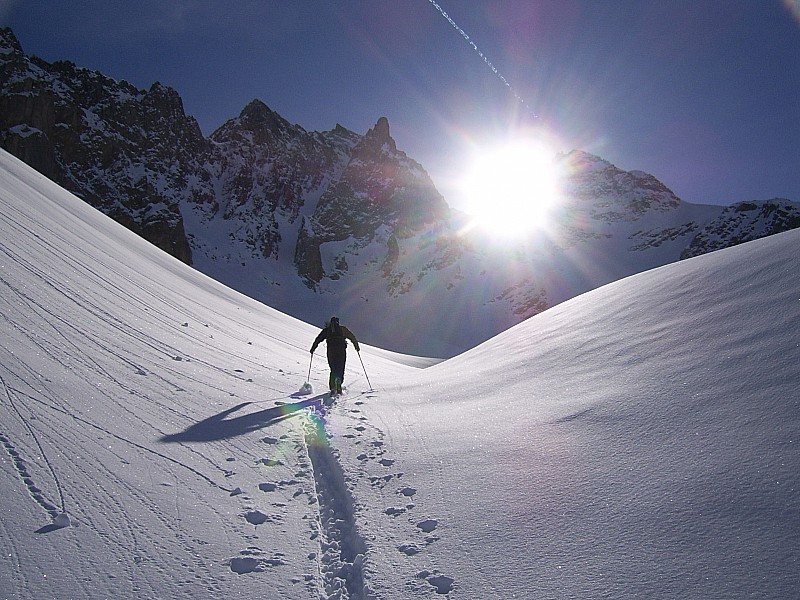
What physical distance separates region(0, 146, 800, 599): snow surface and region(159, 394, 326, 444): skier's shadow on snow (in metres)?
0.04

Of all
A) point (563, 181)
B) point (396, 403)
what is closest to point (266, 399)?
point (396, 403)

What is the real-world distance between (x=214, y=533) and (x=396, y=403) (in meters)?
4.10

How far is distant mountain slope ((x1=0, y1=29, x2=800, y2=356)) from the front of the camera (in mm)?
110812

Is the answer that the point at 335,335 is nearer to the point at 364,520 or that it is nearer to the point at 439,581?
the point at 364,520

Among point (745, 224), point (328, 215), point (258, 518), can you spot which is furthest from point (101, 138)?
point (745, 224)

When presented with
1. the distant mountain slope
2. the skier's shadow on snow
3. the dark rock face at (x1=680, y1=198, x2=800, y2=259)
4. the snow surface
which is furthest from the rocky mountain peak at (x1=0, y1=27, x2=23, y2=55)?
the dark rock face at (x1=680, y1=198, x2=800, y2=259)

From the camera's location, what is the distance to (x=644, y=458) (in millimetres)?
3164

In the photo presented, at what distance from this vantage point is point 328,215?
162 metres

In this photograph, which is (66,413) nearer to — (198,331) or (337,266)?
(198,331)

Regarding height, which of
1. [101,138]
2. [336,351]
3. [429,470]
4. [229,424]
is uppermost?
[101,138]

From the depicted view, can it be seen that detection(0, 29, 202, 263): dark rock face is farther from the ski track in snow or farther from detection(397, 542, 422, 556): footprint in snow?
detection(397, 542, 422, 556): footprint in snow

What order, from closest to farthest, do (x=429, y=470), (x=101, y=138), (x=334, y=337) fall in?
(x=429, y=470) < (x=334, y=337) < (x=101, y=138)

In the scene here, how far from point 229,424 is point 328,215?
162347 millimetres

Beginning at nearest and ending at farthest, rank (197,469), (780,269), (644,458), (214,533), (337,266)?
(214,533) → (644,458) → (197,469) → (780,269) → (337,266)
